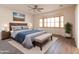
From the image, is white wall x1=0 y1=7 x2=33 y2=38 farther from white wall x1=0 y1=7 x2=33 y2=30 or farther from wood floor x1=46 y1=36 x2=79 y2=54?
wood floor x1=46 y1=36 x2=79 y2=54

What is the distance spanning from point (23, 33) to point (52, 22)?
89 centimetres

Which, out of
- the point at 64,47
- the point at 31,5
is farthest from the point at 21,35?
the point at 64,47

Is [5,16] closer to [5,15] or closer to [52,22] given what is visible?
[5,15]

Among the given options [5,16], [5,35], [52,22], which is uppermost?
[5,16]

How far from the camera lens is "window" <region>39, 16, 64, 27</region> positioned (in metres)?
2.46

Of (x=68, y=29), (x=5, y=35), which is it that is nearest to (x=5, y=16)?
(x=5, y=35)

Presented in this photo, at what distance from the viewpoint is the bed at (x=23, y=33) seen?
234 centimetres

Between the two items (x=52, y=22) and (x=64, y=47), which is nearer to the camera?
(x=64, y=47)

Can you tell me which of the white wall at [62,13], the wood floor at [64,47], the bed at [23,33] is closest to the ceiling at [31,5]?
the white wall at [62,13]

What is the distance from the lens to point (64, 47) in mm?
2402

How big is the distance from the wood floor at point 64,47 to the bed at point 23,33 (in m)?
0.50

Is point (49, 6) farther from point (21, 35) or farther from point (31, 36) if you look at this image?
point (21, 35)

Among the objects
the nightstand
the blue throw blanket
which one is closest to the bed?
the blue throw blanket

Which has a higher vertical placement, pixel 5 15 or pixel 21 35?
pixel 5 15
